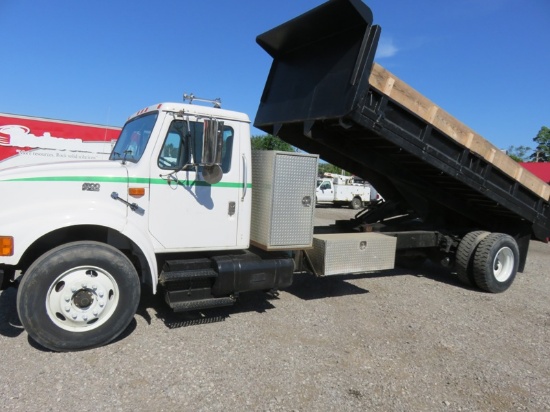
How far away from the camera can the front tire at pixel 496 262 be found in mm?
6527

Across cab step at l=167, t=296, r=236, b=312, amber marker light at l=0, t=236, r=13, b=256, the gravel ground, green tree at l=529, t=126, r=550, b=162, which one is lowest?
the gravel ground

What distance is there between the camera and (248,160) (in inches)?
188

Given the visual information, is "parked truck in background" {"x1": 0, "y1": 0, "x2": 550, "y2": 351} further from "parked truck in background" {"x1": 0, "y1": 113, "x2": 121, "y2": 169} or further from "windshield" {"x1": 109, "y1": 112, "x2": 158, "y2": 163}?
"parked truck in background" {"x1": 0, "y1": 113, "x2": 121, "y2": 169}

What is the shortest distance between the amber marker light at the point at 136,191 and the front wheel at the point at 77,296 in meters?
0.57

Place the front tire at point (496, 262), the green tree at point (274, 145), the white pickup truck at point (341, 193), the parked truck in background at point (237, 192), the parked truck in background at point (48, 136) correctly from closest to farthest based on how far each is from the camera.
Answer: the parked truck in background at point (237, 192) < the front tire at point (496, 262) < the parked truck in background at point (48, 136) < the green tree at point (274, 145) < the white pickup truck at point (341, 193)

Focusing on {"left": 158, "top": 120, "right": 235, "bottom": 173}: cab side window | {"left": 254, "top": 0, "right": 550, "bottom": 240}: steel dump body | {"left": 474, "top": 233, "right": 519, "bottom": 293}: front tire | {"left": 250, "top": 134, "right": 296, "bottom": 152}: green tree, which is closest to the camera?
{"left": 158, "top": 120, "right": 235, "bottom": 173}: cab side window

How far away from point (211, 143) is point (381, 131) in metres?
2.01

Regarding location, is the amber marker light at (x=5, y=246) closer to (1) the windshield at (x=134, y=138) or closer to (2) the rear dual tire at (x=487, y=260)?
(1) the windshield at (x=134, y=138)

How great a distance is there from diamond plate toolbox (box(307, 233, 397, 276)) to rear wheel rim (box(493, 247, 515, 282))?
2175mm

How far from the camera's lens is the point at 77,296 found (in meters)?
3.83

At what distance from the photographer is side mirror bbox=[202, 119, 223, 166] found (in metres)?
4.12

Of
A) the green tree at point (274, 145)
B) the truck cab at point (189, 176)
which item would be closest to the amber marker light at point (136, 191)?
the truck cab at point (189, 176)

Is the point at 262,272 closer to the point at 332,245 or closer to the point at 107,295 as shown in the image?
the point at 332,245

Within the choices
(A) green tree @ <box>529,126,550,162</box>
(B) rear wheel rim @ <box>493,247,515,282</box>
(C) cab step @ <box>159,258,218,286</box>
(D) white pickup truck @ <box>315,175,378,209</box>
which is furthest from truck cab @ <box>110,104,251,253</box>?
(A) green tree @ <box>529,126,550,162</box>
